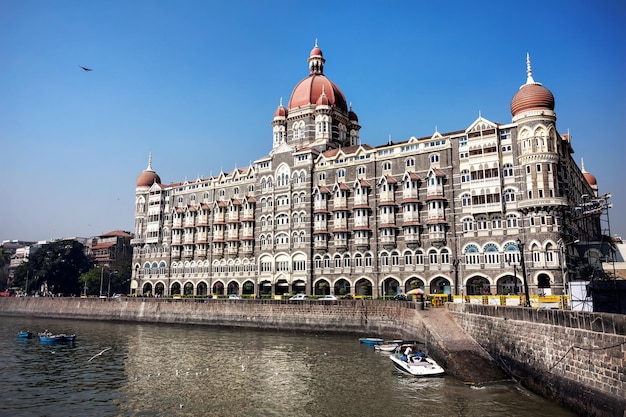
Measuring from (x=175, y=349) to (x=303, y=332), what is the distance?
19.0 metres

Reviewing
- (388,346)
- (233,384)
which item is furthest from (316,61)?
(233,384)

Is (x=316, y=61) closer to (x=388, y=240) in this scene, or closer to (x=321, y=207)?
(x=321, y=207)

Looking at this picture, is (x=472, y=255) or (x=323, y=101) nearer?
(x=472, y=255)

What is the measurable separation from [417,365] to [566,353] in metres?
12.5

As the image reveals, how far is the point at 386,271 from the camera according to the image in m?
75.2

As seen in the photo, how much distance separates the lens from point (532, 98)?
64.1 meters

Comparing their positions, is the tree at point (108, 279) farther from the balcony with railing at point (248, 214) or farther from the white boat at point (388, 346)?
the white boat at point (388, 346)

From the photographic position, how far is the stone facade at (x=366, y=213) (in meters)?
64.1

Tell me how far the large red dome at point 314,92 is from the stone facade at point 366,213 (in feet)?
0.93

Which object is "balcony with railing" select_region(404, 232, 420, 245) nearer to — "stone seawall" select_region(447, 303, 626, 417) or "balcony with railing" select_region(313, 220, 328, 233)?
"balcony with railing" select_region(313, 220, 328, 233)

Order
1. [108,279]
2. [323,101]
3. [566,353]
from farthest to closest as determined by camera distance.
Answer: [108,279], [323,101], [566,353]

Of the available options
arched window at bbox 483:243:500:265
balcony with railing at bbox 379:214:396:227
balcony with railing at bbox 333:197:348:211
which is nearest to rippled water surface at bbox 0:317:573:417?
arched window at bbox 483:243:500:265

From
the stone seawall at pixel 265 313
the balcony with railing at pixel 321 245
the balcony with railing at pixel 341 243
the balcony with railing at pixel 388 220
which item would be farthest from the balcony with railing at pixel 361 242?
the stone seawall at pixel 265 313

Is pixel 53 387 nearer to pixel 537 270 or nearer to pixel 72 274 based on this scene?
pixel 537 270
